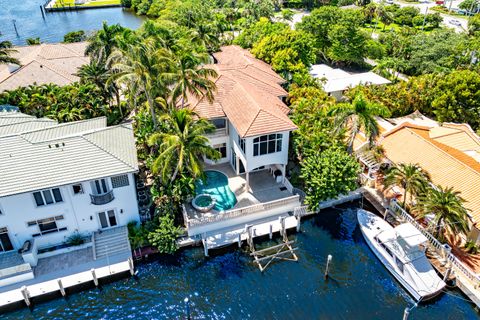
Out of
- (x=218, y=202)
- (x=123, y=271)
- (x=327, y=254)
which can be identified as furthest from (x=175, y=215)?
(x=327, y=254)

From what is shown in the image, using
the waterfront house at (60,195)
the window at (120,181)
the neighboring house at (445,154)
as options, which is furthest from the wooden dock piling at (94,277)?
the neighboring house at (445,154)

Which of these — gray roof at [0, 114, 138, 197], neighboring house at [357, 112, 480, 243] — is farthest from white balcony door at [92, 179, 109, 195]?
neighboring house at [357, 112, 480, 243]

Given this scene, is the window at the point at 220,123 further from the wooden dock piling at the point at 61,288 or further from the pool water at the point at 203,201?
the wooden dock piling at the point at 61,288

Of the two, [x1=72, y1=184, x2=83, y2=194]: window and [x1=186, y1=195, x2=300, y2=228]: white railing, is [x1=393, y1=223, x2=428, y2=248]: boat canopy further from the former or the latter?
[x1=72, y1=184, x2=83, y2=194]: window

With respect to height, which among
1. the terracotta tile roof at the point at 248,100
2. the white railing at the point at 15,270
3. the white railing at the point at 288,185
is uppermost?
the terracotta tile roof at the point at 248,100

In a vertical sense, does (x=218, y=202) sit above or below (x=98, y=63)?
below

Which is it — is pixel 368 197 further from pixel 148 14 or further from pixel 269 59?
pixel 148 14

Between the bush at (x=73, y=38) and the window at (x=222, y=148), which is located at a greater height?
the bush at (x=73, y=38)
